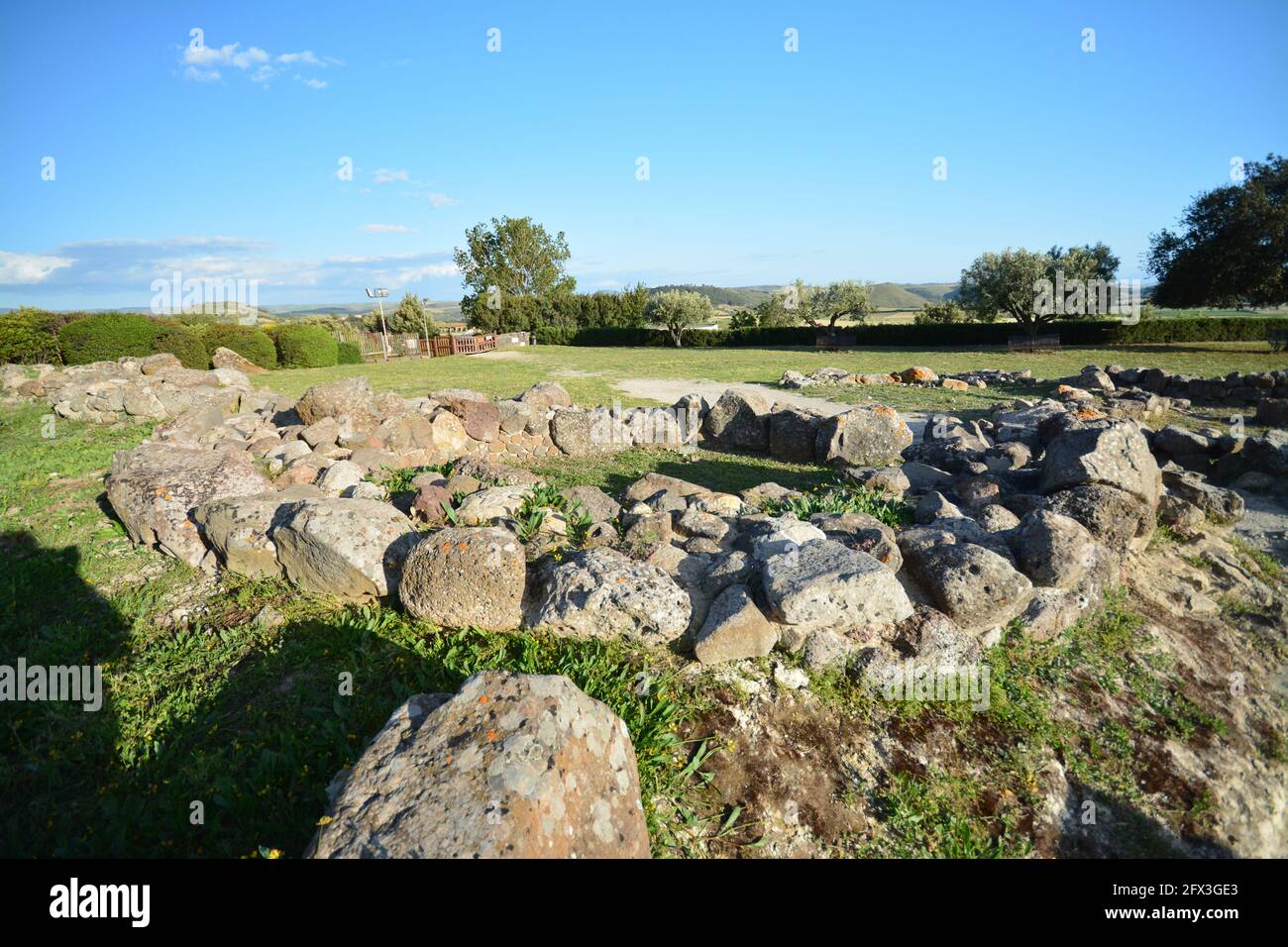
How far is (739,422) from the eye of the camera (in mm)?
10797

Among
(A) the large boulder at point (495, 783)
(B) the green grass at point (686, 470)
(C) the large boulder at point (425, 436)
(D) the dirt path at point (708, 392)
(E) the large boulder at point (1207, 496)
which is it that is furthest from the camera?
(D) the dirt path at point (708, 392)

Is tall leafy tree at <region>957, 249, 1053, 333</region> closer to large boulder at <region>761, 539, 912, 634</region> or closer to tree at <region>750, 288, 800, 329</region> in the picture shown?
tree at <region>750, 288, 800, 329</region>

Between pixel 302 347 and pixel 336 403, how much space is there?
64.4 feet

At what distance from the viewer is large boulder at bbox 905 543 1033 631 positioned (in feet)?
14.9

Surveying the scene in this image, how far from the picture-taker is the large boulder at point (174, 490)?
19.1 ft

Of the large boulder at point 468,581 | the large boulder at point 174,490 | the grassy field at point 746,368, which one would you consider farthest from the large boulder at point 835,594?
the grassy field at point 746,368

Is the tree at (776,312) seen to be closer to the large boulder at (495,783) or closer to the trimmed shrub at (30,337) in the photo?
the trimmed shrub at (30,337)

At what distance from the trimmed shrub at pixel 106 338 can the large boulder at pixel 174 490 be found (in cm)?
1814

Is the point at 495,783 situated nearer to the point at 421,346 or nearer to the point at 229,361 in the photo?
the point at 229,361

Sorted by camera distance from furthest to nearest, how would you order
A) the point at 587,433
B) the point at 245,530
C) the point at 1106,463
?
the point at 587,433, the point at 1106,463, the point at 245,530

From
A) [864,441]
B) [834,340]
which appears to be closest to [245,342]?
[864,441]

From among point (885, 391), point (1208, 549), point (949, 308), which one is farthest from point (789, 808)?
point (949, 308)

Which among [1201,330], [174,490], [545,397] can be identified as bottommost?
[174,490]
